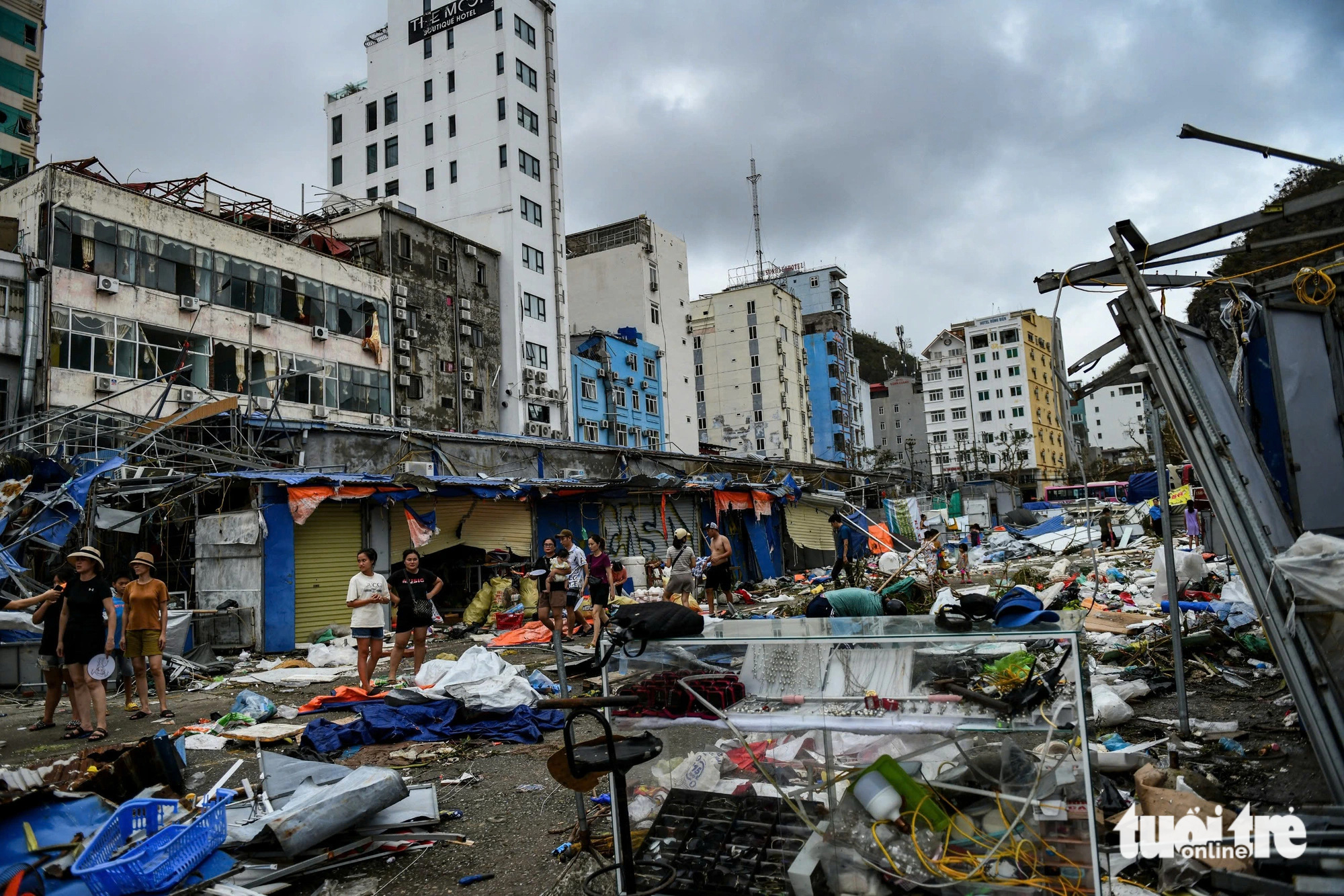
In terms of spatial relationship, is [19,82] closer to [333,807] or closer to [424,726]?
[424,726]

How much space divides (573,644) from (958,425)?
271ft

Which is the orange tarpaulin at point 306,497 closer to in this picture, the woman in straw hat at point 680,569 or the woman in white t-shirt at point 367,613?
the woman in white t-shirt at point 367,613

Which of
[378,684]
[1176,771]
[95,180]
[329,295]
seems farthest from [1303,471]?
[329,295]

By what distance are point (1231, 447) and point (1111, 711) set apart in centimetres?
236

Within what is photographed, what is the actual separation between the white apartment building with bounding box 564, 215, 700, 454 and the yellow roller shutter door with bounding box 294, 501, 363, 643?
3624 cm

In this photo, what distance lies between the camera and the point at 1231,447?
5.36m

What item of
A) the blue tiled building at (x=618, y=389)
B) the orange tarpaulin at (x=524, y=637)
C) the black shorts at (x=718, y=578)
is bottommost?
the orange tarpaulin at (x=524, y=637)

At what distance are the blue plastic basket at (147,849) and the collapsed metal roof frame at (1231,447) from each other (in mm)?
6020

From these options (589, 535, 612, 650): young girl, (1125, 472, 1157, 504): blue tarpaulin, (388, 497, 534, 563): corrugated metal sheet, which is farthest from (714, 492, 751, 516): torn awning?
(1125, 472, 1157, 504): blue tarpaulin

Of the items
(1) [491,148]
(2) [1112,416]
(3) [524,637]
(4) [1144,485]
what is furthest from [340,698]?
(2) [1112,416]

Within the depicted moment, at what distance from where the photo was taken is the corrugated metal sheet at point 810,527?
2792cm

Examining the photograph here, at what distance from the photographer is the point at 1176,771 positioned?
16.4ft

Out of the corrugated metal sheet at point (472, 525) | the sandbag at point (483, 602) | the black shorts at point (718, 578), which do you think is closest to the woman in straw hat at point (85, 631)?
the sandbag at point (483, 602)

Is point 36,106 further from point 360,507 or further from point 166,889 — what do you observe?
point 166,889
